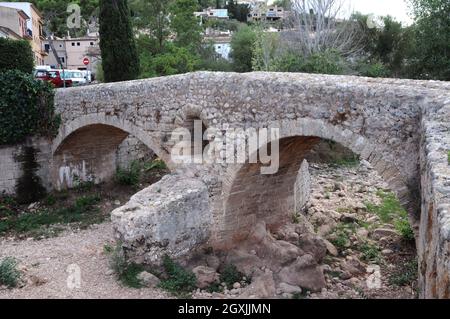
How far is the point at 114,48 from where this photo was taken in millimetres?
17797

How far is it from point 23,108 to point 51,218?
11.4 feet

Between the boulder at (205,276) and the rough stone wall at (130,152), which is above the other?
the rough stone wall at (130,152)

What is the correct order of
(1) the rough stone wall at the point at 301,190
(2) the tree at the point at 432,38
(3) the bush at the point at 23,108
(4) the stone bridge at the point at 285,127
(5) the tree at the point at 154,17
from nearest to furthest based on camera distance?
(4) the stone bridge at the point at 285,127 → (1) the rough stone wall at the point at 301,190 → (3) the bush at the point at 23,108 → (2) the tree at the point at 432,38 → (5) the tree at the point at 154,17

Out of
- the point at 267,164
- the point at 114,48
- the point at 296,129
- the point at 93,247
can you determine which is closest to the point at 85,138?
the point at 114,48

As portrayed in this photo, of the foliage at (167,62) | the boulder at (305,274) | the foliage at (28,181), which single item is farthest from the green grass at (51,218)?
the foliage at (167,62)

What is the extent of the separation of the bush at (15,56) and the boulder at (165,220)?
754 cm

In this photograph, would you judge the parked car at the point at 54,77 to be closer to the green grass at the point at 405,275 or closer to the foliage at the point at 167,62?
the foliage at the point at 167,62

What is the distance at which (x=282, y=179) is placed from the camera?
1160cm

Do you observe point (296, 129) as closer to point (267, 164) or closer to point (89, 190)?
point (267, 164)

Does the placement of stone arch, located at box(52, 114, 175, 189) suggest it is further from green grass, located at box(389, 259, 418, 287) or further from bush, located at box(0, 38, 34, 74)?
green grass, located at box(389, 259, 418, 287)

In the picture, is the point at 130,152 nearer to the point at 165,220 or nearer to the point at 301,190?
the point at 301,190

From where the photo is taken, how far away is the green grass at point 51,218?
1276cm

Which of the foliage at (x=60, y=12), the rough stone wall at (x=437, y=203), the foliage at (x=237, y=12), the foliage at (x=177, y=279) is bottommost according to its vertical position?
the foliage at (x=177, y=279)
